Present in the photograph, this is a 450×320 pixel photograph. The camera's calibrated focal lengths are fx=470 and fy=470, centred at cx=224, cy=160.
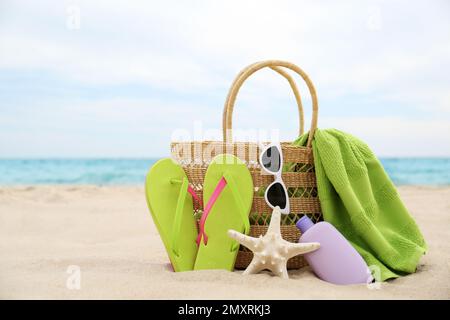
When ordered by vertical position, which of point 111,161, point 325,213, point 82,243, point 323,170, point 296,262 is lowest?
point 111,161

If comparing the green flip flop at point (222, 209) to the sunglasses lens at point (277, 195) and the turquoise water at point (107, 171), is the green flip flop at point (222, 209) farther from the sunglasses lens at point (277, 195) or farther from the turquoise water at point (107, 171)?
the turquoise water at point (107, 171)

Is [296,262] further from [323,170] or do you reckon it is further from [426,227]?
[426,227]

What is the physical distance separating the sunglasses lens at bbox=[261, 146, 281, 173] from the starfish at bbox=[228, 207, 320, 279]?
9.4 inches

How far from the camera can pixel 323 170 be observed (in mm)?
1896

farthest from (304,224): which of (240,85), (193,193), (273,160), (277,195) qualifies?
(240,85)

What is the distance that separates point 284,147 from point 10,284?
113 centimetres

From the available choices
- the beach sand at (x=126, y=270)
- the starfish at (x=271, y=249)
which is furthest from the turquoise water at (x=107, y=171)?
the starfish at (x=271, y=249)

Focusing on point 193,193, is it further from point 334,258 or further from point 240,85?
point 334,258

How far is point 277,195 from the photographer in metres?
1.87

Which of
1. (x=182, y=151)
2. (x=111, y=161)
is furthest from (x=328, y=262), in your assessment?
(x=111, y=161)

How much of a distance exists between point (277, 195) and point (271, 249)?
0.25m
